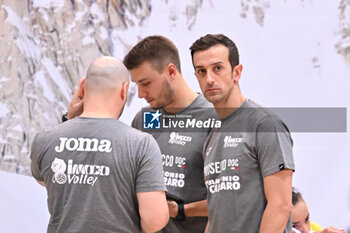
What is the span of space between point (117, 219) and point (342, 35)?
2126mm

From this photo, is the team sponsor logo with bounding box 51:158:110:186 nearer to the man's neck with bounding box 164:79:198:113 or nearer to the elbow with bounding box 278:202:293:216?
the elbow with bounding box 278:202:293:216

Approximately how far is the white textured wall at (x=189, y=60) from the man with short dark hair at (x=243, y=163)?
42.0 inches

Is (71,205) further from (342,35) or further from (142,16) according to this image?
(342,35)

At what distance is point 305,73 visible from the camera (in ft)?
10.0

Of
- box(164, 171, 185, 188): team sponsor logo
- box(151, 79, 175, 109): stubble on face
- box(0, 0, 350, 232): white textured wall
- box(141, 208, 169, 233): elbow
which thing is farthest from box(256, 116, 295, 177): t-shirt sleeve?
box(0, 0, 350, 232): white textured wall

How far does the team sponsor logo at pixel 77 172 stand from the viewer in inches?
63.2

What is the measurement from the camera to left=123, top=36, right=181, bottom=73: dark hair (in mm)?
2479

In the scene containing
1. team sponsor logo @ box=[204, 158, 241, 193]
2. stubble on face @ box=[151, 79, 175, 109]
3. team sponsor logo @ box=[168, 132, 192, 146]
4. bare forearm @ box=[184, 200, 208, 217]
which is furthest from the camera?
stubble on face @ box=[151, 79, 175, 109]

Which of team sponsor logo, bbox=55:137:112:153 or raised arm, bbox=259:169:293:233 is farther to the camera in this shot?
raised arm, bbox=259:169:293:233

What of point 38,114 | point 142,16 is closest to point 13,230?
point 38,114

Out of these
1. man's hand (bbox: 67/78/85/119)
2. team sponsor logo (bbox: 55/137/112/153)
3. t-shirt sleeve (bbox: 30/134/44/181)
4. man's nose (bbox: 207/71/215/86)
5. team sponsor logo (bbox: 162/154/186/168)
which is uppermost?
man's nose (bbox: 207/71/215/86)

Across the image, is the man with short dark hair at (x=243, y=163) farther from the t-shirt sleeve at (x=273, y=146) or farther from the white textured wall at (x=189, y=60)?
the white textured wall at (x=189, y=60)

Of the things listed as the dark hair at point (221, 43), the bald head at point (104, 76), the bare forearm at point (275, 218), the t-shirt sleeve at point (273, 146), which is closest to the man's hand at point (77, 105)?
the bald head at point (104, 76)

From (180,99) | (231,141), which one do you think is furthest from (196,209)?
(180,99)
